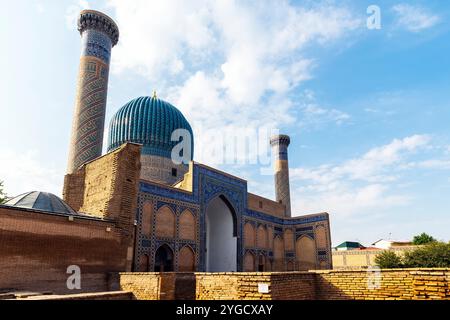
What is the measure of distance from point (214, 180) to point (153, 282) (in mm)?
11652

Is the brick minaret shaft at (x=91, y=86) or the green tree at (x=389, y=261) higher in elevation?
the brick minaret shaft at (x=91, y=86)

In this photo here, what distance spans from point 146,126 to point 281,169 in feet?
45.0

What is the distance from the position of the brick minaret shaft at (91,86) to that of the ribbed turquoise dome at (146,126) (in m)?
3.60

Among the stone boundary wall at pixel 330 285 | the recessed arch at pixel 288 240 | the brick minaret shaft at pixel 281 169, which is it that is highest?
the brick minaret shaft at pixel 281 169

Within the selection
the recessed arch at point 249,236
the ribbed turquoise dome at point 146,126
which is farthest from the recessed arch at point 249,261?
the ribbed turquoise dome at point 146,126

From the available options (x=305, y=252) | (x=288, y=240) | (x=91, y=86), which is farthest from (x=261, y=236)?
(x=91, y=86)

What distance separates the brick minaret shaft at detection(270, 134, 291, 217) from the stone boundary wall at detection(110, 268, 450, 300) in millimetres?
22057

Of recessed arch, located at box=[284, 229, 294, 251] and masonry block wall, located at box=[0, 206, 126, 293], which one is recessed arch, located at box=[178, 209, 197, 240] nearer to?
masonry block wall, located at box=[0, 206, 126, 293]

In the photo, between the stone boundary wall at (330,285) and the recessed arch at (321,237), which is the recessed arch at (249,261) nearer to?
the recessed arch at (321,237)

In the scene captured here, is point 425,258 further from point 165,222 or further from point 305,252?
point 165,222

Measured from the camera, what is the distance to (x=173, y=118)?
2458 cm

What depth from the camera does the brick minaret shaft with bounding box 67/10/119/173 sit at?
1845 centimetres

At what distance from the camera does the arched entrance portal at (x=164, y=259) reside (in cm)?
1568
